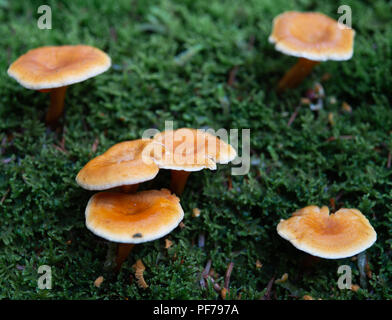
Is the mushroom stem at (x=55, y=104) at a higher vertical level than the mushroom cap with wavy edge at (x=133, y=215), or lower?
higher

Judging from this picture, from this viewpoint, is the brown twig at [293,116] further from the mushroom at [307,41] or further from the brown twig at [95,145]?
the brown twig at [95,145]

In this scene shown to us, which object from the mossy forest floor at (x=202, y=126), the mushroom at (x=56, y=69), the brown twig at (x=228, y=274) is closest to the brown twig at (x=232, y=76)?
the mossy forest floor at (x=202, y=126)

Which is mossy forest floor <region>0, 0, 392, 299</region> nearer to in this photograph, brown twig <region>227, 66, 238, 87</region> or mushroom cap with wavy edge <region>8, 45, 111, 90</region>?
brown twig <region>227, 66, 238, 87</region>

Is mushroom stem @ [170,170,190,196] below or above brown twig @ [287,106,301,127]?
below

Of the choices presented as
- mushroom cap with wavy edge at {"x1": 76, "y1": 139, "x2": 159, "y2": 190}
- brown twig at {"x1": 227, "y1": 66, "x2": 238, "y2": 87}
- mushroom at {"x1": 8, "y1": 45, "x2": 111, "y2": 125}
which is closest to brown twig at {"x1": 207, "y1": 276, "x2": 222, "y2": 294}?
mushroom cap with wavy edge at {"x1": 76, "y1": 139, "x2": 159, "y2": 190}

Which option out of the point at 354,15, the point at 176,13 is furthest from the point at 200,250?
the point at 354,15

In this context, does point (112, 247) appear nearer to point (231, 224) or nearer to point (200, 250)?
point (200, 250)
